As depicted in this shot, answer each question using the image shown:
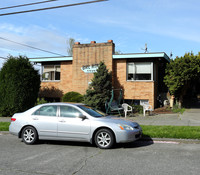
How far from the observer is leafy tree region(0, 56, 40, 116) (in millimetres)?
15398

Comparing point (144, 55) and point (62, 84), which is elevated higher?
point (144, 55)

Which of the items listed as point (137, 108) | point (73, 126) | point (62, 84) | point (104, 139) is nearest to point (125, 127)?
point (104, 139)

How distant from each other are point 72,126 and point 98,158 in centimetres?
169

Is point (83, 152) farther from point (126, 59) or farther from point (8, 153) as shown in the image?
point (126, 59)

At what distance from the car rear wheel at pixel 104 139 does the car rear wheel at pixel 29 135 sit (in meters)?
2.21

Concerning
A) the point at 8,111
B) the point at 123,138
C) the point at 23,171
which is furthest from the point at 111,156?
the point at 8,111

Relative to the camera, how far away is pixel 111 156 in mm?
6176

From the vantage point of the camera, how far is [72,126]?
7332 mm

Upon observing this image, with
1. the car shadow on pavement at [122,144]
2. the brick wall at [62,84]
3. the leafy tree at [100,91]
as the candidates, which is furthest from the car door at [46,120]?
the brick wall at [62,84]

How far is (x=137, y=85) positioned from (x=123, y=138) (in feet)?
36.8

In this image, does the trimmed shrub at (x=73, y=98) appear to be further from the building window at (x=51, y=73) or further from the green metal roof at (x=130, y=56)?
the building window at (x=51, y=73)

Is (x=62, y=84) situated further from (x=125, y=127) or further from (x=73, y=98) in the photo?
(x=125, y=127)

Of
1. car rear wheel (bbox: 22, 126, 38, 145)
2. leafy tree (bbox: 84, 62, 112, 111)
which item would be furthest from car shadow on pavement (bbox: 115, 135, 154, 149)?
leafy tree (bbox: 84, 62, 112, 111)

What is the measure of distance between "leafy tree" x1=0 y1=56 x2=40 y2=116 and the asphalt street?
25.6ft
